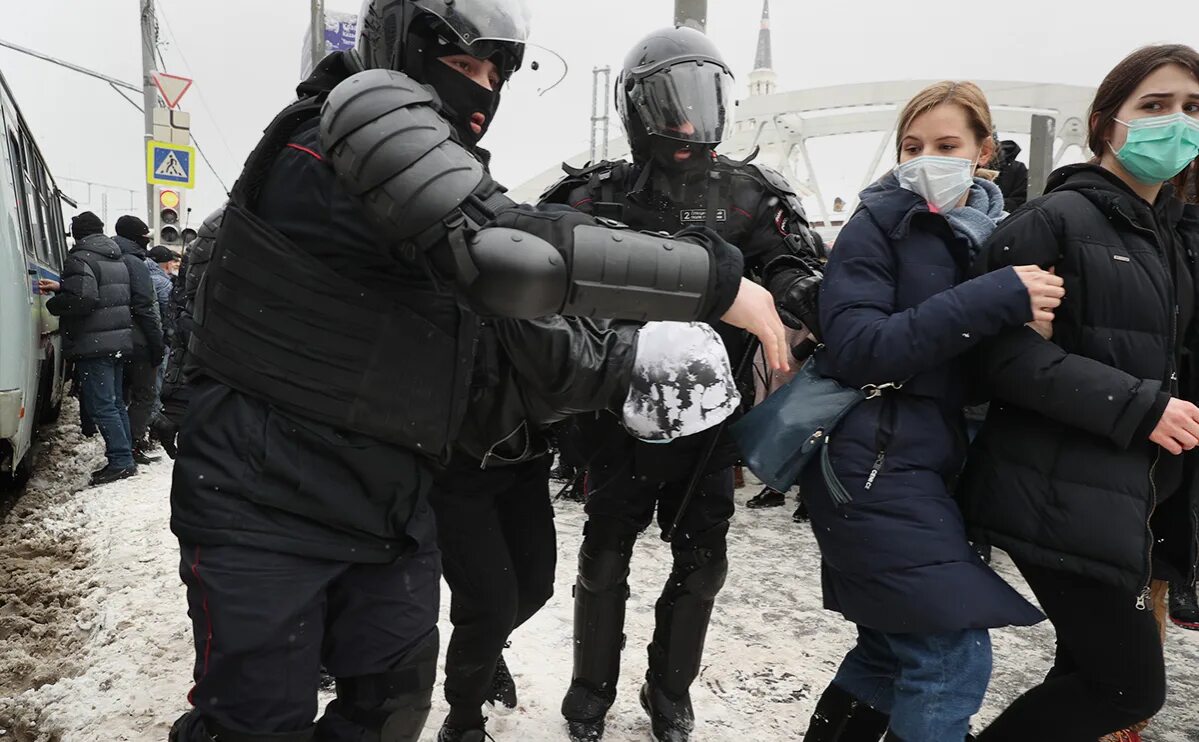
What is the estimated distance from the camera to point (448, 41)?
1.68 metres

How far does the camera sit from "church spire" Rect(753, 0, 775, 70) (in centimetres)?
8850

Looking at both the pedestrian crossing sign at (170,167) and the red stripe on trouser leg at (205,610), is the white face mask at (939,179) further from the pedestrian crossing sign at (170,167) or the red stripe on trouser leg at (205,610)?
the pedestrian crossing sign at (170,167)

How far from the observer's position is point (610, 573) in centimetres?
265

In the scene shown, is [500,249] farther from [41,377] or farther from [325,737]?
[41,377]

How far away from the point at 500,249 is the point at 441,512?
111cm

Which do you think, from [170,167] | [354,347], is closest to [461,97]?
[354,347]

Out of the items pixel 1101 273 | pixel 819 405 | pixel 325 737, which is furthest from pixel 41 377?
pixel 1101 273

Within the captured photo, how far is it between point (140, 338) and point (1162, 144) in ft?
23.2

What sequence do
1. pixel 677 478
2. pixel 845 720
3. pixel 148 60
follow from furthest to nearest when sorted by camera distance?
1. pixel 148 60
2. pixel 677 478
3. pixel 845 720

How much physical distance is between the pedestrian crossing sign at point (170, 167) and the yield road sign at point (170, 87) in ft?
2.02

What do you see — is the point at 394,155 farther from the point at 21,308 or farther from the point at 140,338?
the point at 140,338

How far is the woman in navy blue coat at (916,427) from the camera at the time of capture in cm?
181

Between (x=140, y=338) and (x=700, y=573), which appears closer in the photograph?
(x=700, y=573)

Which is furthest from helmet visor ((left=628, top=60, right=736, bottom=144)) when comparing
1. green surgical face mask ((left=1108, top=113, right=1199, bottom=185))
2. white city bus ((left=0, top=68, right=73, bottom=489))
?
white city bus ((left=0, top=68, right=73, bottom=489))
